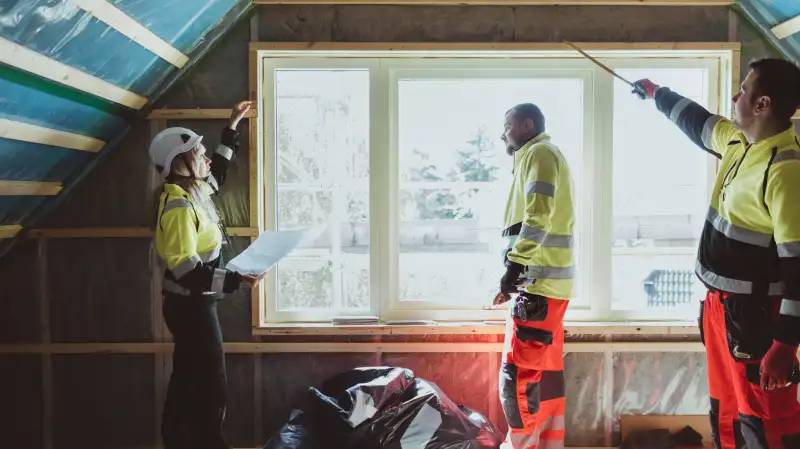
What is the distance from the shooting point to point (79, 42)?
199cm

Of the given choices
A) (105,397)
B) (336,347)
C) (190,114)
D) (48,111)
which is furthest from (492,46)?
(105,397)

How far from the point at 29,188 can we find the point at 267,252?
44.3 inches

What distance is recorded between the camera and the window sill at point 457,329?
2779 mm

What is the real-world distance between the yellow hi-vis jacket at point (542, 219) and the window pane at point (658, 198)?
0.67 meters

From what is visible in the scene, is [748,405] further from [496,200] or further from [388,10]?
[388,10]

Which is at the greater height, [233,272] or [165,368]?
[233,272]

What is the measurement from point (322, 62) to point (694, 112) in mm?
1686

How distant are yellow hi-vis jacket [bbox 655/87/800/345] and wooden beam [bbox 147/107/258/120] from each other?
78.7 inches

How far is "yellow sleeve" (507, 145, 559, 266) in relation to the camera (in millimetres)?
2227

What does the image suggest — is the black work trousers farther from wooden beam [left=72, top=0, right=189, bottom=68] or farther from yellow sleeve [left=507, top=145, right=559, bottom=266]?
yellow sleeve [left=507, top=145, right=559, bottom=266]

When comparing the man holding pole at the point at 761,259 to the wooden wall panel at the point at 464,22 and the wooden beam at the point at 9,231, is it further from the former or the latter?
the wooden beam at the point at 9,231

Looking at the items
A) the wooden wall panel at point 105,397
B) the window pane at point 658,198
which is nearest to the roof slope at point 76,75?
the wooden wall panel at point 105,397

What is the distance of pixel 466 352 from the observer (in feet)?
9.29

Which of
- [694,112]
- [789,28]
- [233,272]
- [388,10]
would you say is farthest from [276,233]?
[789,28]
